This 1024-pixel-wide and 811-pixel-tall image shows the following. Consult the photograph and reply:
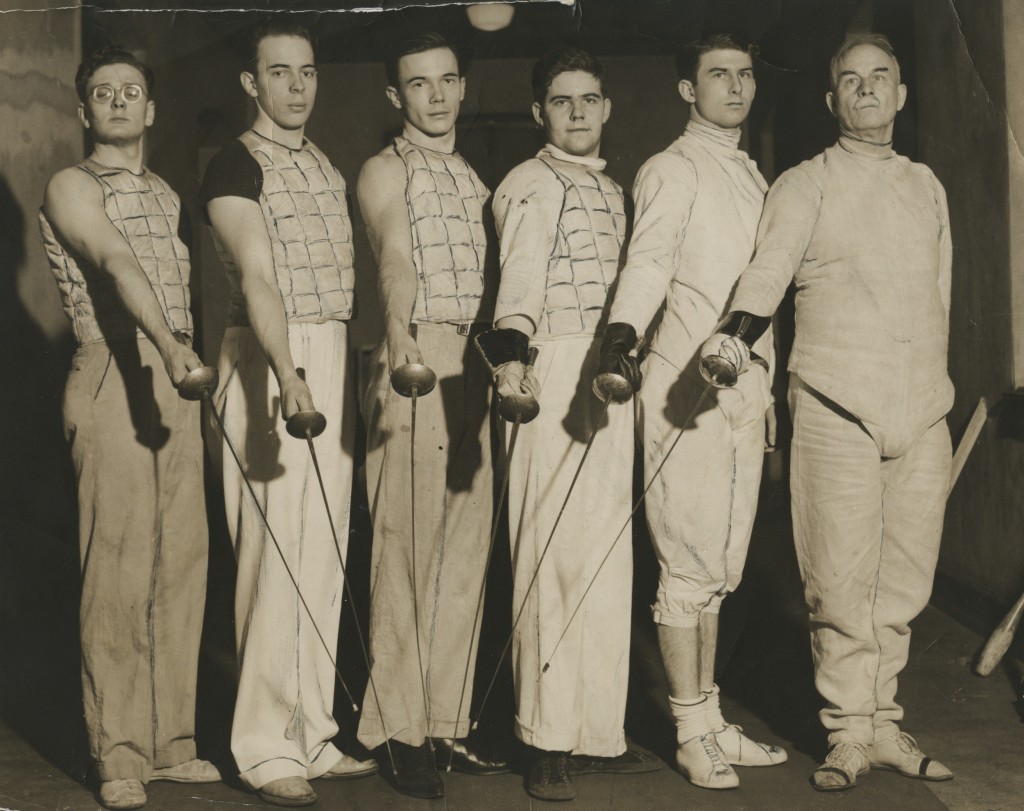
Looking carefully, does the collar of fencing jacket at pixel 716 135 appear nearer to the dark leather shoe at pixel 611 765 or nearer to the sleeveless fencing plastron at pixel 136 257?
the sleeveless fencing plastron at pixel 136 257

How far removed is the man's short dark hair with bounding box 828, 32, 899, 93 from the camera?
12.1ft

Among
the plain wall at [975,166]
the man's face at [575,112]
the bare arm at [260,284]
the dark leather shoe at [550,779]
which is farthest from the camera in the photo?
the plain wall at [975,166]

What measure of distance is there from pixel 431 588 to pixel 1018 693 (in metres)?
1.72

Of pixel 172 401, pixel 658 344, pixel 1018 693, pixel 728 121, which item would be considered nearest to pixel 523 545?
pixel 658 344

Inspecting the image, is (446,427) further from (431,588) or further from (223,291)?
(223,291)

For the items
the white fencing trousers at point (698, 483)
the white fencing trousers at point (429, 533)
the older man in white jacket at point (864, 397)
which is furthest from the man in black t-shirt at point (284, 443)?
the older man in white jacket at point (864, 397)

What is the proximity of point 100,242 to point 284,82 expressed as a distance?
2.13ft

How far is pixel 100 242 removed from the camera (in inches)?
143

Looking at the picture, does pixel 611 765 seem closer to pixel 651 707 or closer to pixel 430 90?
pixel 651 707

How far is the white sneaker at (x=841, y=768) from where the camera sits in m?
3.60

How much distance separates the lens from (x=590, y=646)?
3.66 metres

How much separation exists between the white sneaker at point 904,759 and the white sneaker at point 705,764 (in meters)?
0.39

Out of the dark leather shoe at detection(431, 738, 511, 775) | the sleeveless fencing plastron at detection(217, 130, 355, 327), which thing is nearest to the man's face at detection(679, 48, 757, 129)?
the sleeveless fencing plastron at detection(217, 130, 355, 327)

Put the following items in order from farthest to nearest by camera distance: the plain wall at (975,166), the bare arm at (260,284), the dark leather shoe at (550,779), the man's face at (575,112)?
1. the plain wall at (975,166)
2. the man's face at (575,112)
3. the dark leather shoe at (550,779)
4. the bare arm at (260,284)
